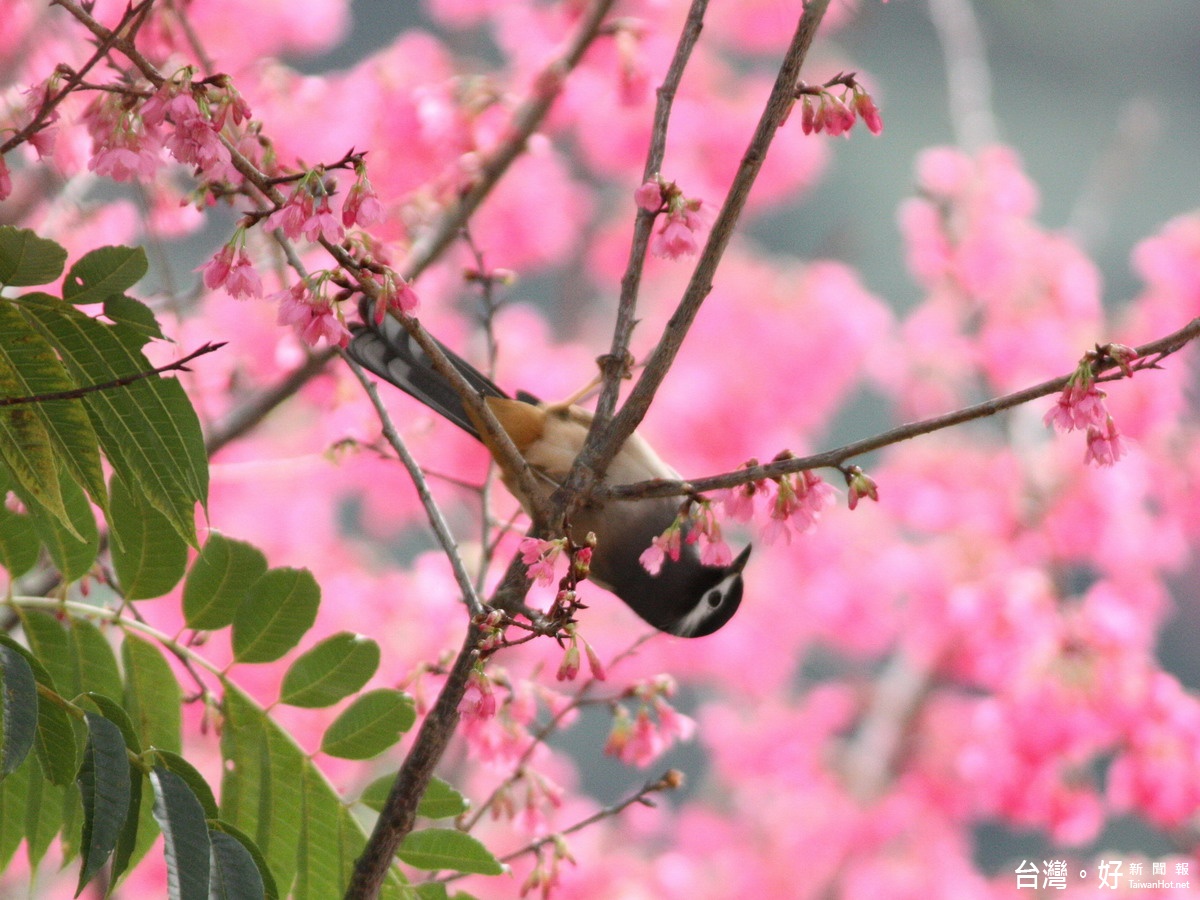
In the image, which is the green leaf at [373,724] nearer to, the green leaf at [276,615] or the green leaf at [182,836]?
the green leaf at [276,615]

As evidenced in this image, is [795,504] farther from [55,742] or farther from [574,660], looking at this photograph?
[55,742]

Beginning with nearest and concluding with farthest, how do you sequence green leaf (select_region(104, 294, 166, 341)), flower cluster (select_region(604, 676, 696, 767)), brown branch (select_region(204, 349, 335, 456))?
green leaf (select_region(104, 294, 166, 341)) → flower cluster (select_region(604, 676, 696, 767)) → brown branch (select_region(204, 349, 335, 456))

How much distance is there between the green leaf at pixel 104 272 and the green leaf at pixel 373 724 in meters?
0.69

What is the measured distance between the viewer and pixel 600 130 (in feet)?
22.4

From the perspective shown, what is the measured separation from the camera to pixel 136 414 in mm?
1445

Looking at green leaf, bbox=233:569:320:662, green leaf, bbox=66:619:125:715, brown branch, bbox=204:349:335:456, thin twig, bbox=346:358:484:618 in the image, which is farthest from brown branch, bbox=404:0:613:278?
green leaf, bbox=66:619:125:715

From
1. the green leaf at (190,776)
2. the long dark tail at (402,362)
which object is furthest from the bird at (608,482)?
the green leaf at (190,776)

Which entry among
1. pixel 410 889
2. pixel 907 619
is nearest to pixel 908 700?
pixel 907 619

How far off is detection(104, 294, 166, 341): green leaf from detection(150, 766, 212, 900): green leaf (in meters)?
0.52

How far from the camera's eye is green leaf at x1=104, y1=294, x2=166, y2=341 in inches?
58.6

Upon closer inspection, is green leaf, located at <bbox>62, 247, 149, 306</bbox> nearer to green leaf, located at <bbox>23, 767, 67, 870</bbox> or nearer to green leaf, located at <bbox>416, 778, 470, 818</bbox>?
green leaf, located at <bbox>23, 767, 67, 870</bbox>

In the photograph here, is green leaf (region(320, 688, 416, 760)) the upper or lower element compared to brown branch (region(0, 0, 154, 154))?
lower

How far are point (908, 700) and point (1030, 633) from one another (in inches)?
56.4

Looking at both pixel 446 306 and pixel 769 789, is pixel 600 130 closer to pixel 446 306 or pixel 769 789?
pixel 446 306
